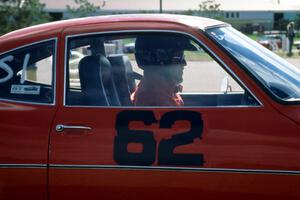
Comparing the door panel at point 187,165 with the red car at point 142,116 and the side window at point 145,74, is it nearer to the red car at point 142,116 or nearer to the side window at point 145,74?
the red car at point 142,116

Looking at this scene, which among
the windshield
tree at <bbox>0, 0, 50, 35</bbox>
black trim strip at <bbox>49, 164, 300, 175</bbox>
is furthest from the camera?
tree at <bbox>0, 0, 50, 35</bbox>

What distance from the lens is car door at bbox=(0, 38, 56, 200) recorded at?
3.49 m

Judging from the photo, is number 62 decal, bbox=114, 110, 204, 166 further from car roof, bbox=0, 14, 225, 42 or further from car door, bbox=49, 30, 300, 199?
car roof, bbox=0, 14, 225, 42

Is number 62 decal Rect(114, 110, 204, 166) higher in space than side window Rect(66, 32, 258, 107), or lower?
lower

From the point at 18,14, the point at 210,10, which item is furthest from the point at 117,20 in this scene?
the point at 210,10

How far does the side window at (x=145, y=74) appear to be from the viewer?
11.7ft

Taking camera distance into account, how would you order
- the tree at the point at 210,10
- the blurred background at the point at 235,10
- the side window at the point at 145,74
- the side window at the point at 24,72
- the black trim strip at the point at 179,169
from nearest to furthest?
1. the black trim strip at the point at 179,169
2. the side window at the point at 145,74
3. the side window at the point at 24,72
4. the tree at the point at 210,10
5. the blurred background at the point at 235,10

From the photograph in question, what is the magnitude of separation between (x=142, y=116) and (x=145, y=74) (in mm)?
410

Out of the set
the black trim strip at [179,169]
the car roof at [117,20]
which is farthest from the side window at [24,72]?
the black trim strip at [179,169]

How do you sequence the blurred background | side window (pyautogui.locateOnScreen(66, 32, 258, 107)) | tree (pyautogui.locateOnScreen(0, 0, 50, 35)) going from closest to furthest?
side window (pyautogui.locateOnScreen(66, 32, 258, 107)) → tree (pyautogui.locateOnScreen(0, 0, 50, 35)) → the blurred background

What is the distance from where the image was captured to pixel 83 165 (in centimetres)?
342

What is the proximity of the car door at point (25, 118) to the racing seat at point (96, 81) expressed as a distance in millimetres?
213

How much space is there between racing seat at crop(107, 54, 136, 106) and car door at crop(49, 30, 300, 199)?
0.29 ft

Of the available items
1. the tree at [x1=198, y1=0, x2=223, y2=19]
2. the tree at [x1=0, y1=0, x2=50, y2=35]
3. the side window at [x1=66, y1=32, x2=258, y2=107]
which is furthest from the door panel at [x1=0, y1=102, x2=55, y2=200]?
the tree at [x1=198, y1=0, x2=223, y2=19]
